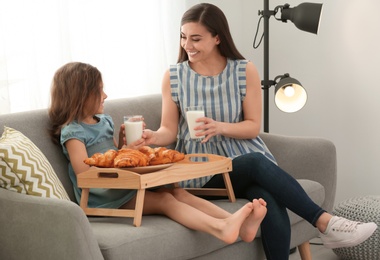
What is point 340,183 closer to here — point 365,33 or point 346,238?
point 365,33

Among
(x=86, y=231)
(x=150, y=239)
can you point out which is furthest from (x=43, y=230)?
(x=150, y=239)

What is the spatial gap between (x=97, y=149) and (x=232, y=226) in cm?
68

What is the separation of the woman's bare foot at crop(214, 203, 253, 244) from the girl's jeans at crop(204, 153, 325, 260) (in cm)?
26

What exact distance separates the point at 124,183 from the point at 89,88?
518 millimetres

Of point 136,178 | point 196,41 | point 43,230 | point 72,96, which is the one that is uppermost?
point 196,41

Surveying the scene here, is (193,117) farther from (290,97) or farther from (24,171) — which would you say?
(290,97)

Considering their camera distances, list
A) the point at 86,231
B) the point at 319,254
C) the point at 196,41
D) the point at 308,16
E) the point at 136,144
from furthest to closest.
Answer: the point at 319,254
the point at 308,16
the point at 196,41
the point at 136,144
the point at 86,231

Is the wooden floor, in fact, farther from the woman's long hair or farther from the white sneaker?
the woman's long hair

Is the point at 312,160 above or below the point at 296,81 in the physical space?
below

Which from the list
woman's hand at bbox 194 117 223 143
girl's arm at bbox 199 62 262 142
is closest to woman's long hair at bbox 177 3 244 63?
girl's arm at bbox 199 62 262 142

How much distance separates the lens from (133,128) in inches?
122

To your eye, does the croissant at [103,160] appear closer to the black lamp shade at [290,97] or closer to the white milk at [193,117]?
the white milk at [193,117]

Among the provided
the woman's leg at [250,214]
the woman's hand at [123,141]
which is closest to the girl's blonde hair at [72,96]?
the woman's hand at [123,141]

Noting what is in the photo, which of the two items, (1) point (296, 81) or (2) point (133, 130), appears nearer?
(2) point (133, 130)
